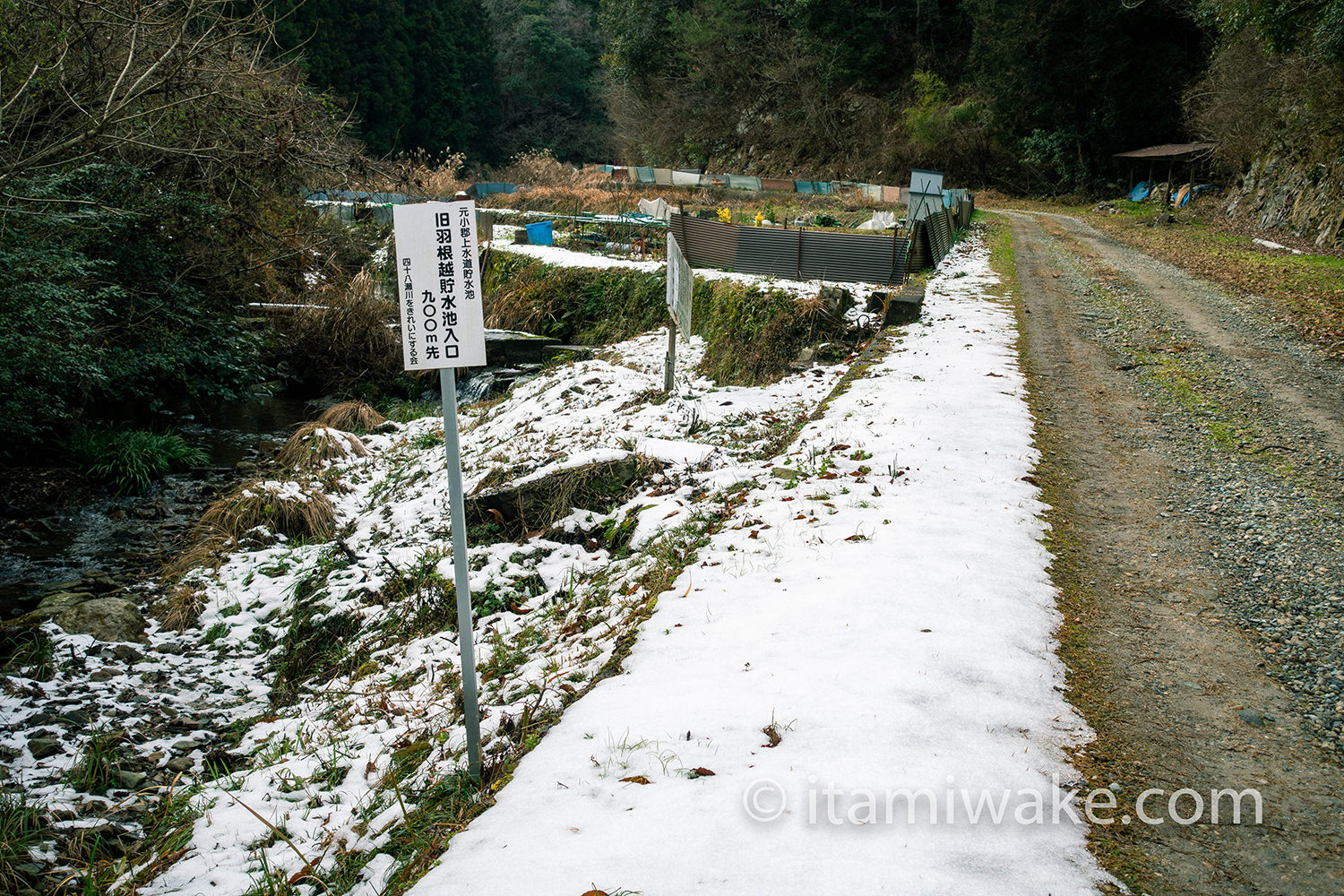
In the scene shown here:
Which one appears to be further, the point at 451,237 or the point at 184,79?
the point at 184,79

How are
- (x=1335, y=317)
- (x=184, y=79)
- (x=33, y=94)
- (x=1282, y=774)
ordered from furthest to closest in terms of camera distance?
(x=1335, y=317) → (x=184, y=79) → (x=33, y=94) → (x=1282, y=774)

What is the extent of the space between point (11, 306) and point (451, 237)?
6.92 m

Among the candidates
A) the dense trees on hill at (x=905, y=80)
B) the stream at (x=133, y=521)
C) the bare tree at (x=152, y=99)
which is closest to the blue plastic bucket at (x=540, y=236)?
the bare tree at (x=152, y=99)

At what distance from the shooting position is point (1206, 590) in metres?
4.24

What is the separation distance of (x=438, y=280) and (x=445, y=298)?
0.08 metres

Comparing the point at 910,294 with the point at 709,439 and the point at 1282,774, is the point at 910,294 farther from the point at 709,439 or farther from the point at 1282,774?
the point at 1282,774

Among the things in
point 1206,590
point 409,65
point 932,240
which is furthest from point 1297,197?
point 409,65

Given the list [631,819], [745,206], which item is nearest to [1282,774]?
[631,819]

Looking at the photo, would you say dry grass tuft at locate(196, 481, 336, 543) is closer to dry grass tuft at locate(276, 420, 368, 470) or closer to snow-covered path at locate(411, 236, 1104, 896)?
dry grass tuft at locate(276, 420, 368, 470)

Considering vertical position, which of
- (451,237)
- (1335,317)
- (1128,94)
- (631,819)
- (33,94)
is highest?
(1128,94)

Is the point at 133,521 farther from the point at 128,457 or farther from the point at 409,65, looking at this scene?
the point at 409,65

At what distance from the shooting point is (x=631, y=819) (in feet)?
8.95

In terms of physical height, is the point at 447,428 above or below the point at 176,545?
above

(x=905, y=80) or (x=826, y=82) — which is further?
(x=905, y=80)
